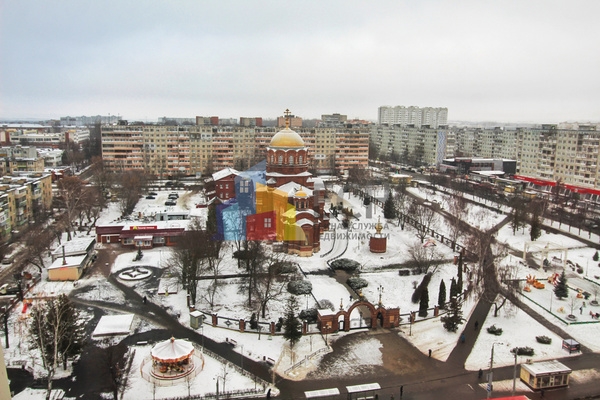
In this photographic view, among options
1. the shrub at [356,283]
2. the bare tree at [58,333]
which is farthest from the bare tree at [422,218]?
the bare tree at [58,333]

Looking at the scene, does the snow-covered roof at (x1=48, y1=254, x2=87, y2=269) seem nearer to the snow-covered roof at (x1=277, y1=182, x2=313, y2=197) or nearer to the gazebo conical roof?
the gazebo conical roof

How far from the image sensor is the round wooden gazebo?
755 inches

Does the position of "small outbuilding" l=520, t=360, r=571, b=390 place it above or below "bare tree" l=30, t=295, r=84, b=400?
below

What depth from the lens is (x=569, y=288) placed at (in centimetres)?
2998

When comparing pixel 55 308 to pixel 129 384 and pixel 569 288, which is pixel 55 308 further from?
pixel 569 288

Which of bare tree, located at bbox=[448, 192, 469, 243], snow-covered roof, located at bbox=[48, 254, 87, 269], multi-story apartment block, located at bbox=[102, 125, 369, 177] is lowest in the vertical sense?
snow-covered roof, located at bbox=[48, 254, 87, 269]

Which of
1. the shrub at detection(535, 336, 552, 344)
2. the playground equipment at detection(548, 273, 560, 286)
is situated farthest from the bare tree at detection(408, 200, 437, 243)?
the shrub at detection(535, 336, 552, 344)

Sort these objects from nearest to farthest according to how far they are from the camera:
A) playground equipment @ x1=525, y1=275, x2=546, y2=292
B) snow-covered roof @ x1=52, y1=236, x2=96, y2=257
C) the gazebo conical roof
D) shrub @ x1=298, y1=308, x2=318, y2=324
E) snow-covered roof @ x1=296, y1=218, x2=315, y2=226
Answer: the gazebo conical roof, shrub @ x1=298, y1=308, x2=318, y2=324, playground equipment @ x1=525, y1=275, x2=546, y2=292, snow-covered roof @ x1=52, y1=236, x2=96, y2=257, snow-covered roof @ x1=296, y1=218, x2=315, y2=226

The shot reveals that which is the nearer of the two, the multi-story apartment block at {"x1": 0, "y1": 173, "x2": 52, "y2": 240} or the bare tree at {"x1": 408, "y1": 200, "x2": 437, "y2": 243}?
the multi-story apartment block at {"x1": 0, "y1": 173, "x2": 52, "y2": 240}

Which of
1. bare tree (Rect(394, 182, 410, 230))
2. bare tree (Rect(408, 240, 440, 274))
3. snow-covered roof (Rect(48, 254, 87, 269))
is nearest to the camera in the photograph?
snow-covered roof (Rect(48, 254, 87, 269))

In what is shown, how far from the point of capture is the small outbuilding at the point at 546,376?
63.0ft

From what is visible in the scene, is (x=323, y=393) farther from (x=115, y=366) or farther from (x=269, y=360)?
(x=115, y=366)

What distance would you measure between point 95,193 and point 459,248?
1526 inches

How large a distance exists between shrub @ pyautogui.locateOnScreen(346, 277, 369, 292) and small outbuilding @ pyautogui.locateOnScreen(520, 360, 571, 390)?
461 inches
